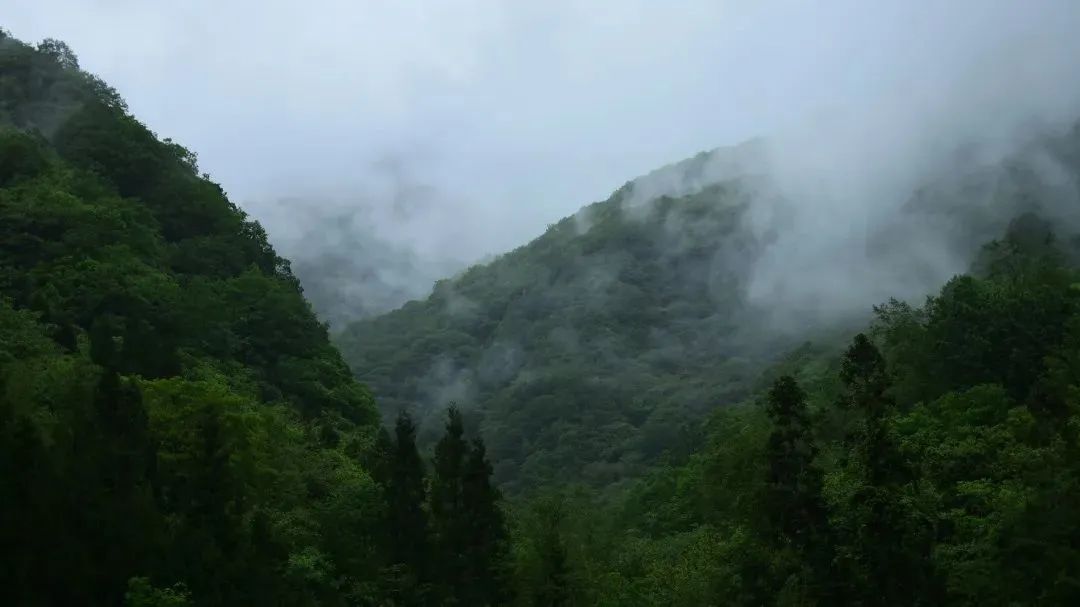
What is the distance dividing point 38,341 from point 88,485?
10470 mm

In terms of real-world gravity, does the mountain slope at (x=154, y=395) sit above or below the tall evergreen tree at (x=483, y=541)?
above

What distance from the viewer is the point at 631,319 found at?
473 feet

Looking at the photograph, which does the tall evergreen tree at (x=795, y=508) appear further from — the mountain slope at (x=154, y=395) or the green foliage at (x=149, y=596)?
the green foliage at (x=149, y=596)

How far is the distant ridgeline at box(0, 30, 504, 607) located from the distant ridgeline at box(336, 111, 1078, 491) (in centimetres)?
4103

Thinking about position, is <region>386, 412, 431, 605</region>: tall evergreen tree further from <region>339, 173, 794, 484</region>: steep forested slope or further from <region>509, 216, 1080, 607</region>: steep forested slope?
<region>339, 173, 794, 484</region>: steep forested slope

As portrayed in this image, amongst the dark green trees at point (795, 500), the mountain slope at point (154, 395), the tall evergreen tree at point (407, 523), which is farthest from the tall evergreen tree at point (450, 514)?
the dark green trees at point (795, 500)

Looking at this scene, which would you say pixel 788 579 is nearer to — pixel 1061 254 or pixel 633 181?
pixel 1061 254

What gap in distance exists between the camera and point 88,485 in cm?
2805

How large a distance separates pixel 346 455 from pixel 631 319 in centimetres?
Result: 10226

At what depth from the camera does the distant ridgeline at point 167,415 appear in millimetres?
27486

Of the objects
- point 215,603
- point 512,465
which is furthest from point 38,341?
point 512,465

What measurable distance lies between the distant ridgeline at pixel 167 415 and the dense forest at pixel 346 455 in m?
0.09

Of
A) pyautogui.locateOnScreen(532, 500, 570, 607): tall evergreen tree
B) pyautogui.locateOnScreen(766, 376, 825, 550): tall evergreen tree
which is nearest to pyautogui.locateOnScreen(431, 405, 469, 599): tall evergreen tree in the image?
pyautogui.locateOnScreen(532, 500, 570, 607): tall evergreen tree

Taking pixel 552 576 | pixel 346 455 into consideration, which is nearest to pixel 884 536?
pixel 552 576
